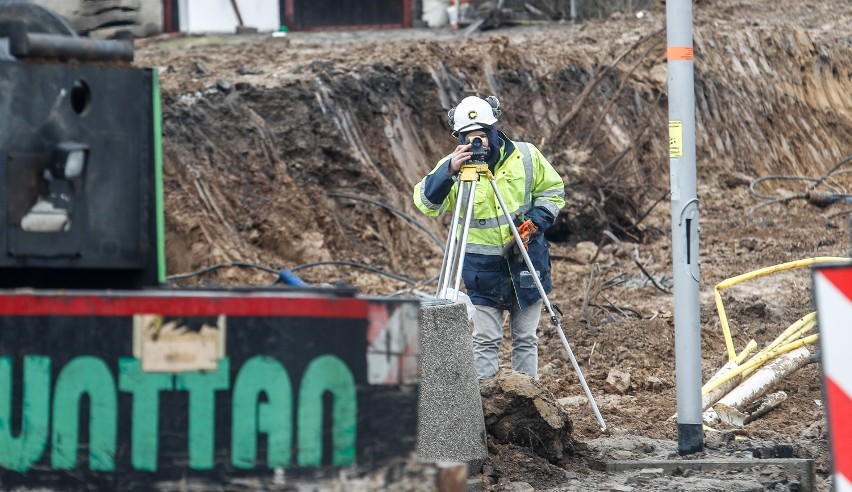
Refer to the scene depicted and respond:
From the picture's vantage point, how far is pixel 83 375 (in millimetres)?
3936

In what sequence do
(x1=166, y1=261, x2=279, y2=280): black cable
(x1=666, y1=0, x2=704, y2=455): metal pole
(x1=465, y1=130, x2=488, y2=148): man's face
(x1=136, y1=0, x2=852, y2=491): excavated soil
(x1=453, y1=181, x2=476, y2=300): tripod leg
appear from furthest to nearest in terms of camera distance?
1. (x1=166, y1=261, x2=279, y2=280): black cable
2. (x1=136, y1=0, x2=852, y2=491): excavated soil
3. (x1=465, y1=130, x2=488, y2=148): man's face
4. (x1=453, y1=181, x2=476, y2=300): tripod leg
5. (x1=666, y1=0, x2=704, y2=455): metal pole

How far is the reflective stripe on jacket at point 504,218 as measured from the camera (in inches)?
343

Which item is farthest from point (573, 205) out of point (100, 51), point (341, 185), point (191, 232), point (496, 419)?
point (100, 51)

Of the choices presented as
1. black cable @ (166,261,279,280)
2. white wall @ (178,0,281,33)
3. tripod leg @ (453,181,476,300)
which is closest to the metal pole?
tripod leg @ (453,181,476,300)

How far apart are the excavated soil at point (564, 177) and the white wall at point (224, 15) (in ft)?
2.63

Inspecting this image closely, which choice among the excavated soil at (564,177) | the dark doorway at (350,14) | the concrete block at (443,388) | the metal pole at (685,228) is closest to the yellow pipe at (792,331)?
the excavated soil at (564,177)

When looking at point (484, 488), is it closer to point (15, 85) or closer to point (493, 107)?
point (493, 107)

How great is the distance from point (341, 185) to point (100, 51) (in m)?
12.4

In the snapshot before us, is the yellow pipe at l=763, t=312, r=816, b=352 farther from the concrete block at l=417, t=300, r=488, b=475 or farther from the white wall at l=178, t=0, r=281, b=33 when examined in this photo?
the white wall at l=178, t=0, r=281, b=33

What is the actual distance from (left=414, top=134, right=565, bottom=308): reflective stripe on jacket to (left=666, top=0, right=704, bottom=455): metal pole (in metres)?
1.14

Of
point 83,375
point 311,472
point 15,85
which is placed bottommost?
point 311,472

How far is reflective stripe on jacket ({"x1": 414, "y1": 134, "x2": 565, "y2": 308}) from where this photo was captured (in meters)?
8.70

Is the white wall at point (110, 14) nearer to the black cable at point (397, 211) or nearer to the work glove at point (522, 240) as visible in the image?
the black cable at point (397, 211)

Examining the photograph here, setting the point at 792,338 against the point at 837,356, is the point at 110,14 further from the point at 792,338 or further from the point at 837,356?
the point at 837,356
